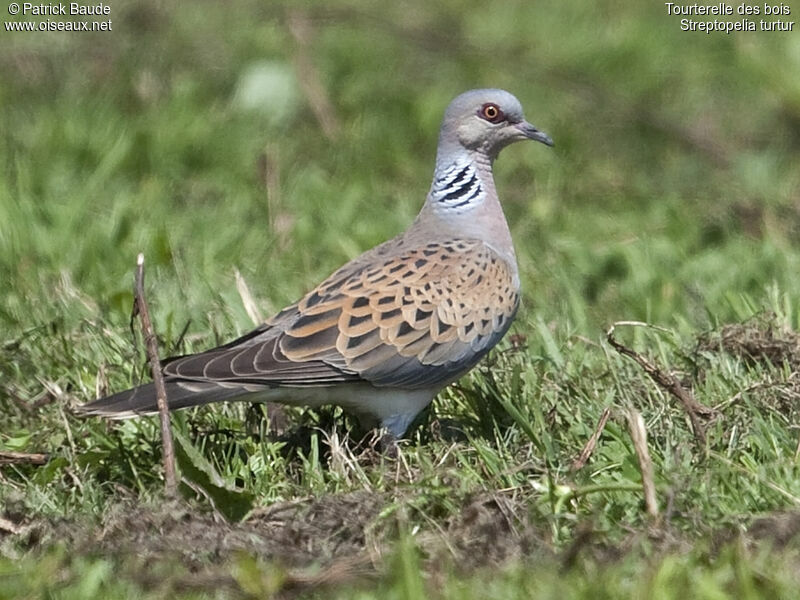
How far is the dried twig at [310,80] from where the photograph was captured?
886 cm

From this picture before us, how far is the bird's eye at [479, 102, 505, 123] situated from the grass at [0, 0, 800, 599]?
2.71ft

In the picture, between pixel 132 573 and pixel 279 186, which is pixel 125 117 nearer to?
pixel 279 186

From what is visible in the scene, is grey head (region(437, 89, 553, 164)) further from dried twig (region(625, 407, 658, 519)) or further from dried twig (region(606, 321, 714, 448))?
dried twig (region(625, 407, 658, 519))

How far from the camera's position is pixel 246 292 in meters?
5.90

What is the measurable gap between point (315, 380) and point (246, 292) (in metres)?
1.14

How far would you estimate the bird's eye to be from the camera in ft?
18.5

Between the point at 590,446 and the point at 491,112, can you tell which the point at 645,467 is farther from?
the point at 491,112

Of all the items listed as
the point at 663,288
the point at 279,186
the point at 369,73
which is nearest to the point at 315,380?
the point at 663,288

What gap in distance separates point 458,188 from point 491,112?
326 millimetres

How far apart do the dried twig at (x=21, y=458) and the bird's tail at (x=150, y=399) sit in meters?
0.24

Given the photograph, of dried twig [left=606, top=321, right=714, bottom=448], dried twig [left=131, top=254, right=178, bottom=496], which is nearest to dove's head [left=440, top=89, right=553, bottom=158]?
dried twig [left=606, top=321, right=714, bottom=448]

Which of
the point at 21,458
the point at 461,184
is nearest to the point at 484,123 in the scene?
the point at 461,184

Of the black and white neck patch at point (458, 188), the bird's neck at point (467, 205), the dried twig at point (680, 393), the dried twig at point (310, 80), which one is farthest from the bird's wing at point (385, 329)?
the dried twig at point (310, 80)

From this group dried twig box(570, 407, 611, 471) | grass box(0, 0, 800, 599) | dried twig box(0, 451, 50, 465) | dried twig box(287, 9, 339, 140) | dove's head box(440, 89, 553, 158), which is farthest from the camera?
dried twig box(287, 9, 339, 140)
